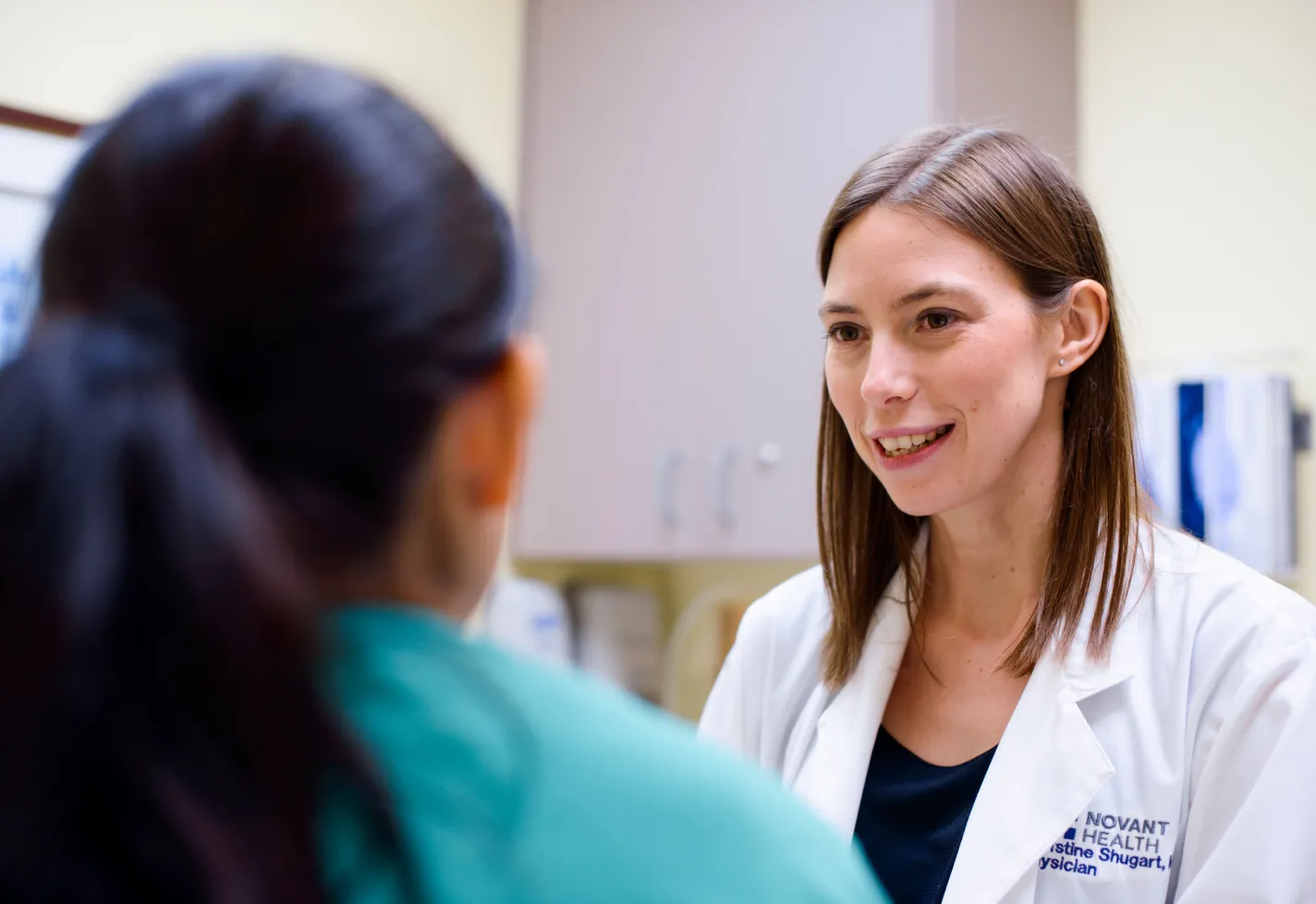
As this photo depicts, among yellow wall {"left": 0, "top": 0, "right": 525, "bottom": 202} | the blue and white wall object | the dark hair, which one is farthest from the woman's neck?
the dark hair

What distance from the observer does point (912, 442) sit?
120 centimetres

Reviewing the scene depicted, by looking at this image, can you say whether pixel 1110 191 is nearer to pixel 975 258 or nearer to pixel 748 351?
pixel 748 351

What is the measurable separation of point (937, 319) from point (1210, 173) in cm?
92

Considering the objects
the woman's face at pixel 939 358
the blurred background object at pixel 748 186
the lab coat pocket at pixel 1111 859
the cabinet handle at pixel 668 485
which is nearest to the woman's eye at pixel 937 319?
the woman's face at pixel 939 358

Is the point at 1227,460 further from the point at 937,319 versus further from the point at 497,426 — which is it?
the point at 497,426

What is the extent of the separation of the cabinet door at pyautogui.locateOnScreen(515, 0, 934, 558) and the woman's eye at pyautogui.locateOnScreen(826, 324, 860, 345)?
0.74 m

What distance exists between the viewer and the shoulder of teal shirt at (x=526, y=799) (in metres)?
0.46

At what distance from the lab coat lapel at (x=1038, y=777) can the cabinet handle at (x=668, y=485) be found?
104cm

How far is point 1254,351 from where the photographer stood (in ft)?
5.89

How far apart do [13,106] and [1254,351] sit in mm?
1729

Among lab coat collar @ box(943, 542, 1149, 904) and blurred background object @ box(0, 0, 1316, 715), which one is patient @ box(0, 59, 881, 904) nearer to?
lab coat collar @ box(943, 542, 1149, 904)

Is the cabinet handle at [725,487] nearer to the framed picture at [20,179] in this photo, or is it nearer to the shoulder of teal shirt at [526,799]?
the framed picture at [20,179]

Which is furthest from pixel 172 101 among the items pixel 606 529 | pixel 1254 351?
pixel 606 529

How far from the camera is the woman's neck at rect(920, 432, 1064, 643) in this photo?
4.06ft
